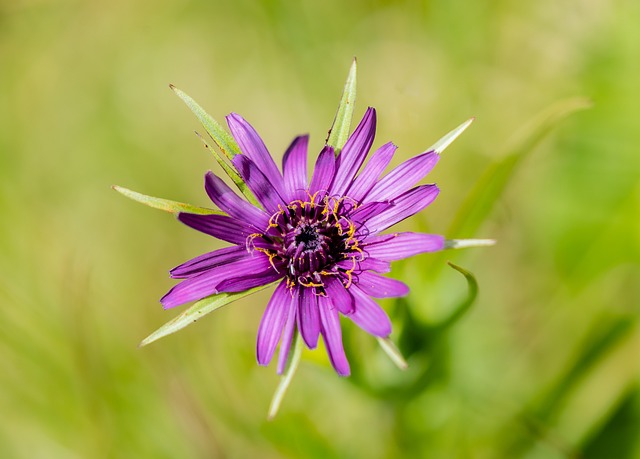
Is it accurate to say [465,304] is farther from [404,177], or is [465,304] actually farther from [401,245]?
[404,177]

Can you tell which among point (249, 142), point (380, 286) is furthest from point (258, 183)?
point (380, 286)

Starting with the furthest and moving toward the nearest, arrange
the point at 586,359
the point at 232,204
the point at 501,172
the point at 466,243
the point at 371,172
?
the point at 586,359 < the point at 501,172 < the point at 371,172 < the point at 232,204 < the point at 466,243

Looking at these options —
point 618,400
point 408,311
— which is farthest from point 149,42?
point 618,400

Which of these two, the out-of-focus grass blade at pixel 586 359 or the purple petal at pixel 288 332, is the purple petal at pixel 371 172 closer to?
the purple petal at pixel 288 332

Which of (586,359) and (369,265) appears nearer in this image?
(369,265)

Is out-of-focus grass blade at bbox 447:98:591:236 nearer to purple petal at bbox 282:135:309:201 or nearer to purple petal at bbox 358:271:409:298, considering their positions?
purple petal at bbox 358:271:409:298
